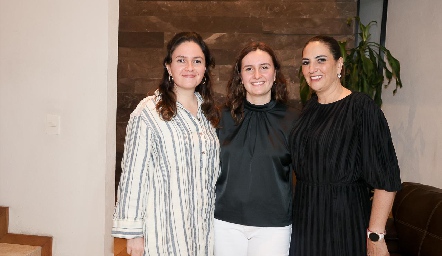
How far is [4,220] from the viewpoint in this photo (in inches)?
104

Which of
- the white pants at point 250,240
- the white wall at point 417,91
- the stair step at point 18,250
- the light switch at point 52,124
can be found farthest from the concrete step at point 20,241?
the white wall at point 417,91

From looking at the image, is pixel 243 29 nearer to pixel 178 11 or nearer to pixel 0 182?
pixel 178 11

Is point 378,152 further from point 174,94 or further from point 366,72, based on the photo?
point 366,72

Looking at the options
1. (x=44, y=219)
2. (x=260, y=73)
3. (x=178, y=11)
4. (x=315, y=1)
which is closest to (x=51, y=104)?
(x=44, y=219)

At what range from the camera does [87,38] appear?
248cm

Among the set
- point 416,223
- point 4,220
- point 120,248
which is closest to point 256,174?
point 416,223

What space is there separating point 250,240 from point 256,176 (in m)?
0.29

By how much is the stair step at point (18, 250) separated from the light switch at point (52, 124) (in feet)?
2.15

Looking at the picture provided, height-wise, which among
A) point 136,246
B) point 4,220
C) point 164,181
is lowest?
point 4,220

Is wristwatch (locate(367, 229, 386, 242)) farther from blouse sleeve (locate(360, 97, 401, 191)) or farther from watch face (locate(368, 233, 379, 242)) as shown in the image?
blouse sleeve (locate(360, 97, 401, 191))

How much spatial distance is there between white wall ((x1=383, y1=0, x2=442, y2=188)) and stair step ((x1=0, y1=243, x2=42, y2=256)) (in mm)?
2498

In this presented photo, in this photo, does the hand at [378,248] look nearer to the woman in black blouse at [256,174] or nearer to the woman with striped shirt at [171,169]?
the woman in black blouse at [256,174]

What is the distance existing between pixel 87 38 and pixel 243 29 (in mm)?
1976

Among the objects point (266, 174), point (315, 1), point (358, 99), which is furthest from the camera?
point (315, 1)
